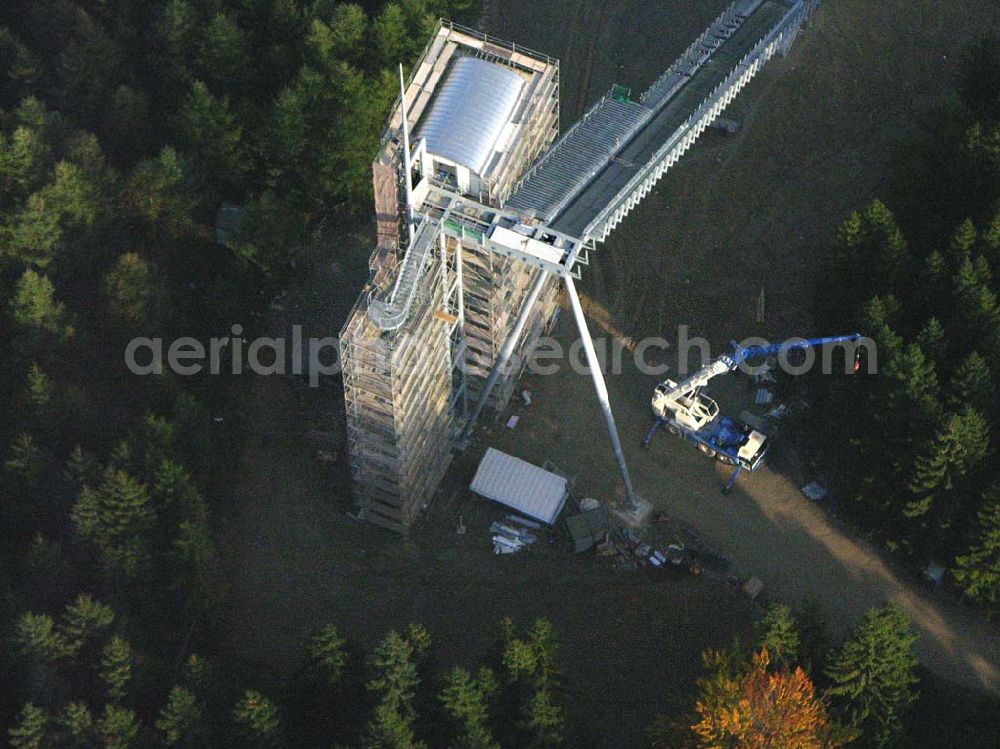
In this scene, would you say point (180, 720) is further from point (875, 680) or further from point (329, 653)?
point (875, 680)

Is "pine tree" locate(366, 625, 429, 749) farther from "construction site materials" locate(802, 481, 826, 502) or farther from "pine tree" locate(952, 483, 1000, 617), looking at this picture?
"pine tree" locate(952, 483, 1000, 617)

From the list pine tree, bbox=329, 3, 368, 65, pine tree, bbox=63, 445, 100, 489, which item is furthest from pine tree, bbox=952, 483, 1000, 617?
pine tree, bbox=329, 3, 368, 65

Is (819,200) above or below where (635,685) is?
above

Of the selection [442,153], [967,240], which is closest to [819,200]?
[967,240]

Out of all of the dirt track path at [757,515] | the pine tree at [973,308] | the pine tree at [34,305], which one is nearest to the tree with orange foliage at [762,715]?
the dirt track path at [757,515]

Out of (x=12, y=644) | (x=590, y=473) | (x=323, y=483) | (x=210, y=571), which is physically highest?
(x=590, y=473)

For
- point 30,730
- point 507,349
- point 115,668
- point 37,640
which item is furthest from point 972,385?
point 30,730

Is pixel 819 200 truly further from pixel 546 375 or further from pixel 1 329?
pixel 1 329

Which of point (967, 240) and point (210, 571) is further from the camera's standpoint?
point (967, 240)
